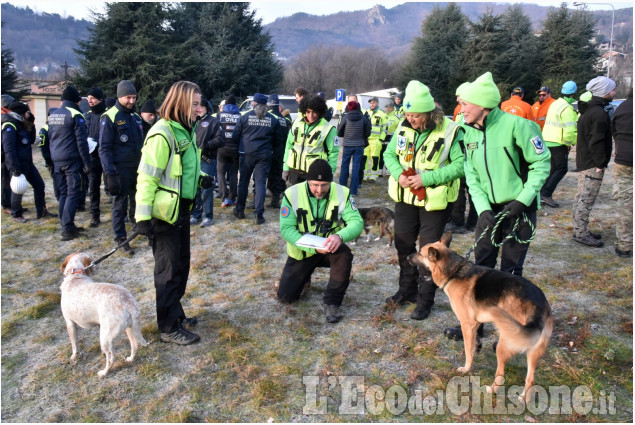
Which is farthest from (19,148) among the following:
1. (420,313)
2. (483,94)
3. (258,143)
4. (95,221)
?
(483,94)

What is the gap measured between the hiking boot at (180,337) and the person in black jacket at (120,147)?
9.23ft

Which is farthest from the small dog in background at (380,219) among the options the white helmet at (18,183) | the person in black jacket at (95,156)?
the white helmet at (18,183)

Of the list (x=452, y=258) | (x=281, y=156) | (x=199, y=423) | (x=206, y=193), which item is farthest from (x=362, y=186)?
(x=199, y=423)

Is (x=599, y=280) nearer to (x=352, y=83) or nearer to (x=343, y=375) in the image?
(x=343, y=375)

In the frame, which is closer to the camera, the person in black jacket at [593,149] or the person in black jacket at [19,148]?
the person in black jacket at [593,149]

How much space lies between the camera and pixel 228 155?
8195mm

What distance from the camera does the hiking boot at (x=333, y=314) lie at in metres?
4.20

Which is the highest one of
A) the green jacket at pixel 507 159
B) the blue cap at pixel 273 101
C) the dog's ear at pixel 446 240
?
the blue cap at pixel 273 101

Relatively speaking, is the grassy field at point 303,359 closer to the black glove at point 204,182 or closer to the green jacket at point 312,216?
the green jacket at point 312,216

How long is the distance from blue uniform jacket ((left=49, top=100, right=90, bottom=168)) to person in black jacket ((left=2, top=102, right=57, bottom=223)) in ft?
3.01

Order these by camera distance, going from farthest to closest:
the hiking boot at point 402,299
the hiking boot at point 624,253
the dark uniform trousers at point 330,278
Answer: the hiking boot at point 624,253
the hiking boot at point 402,299
the dark uniform trousers at point 330,278

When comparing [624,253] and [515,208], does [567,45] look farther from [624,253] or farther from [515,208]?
[515,208]

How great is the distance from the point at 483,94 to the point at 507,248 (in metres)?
1.27

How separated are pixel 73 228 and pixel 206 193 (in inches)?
82.0
